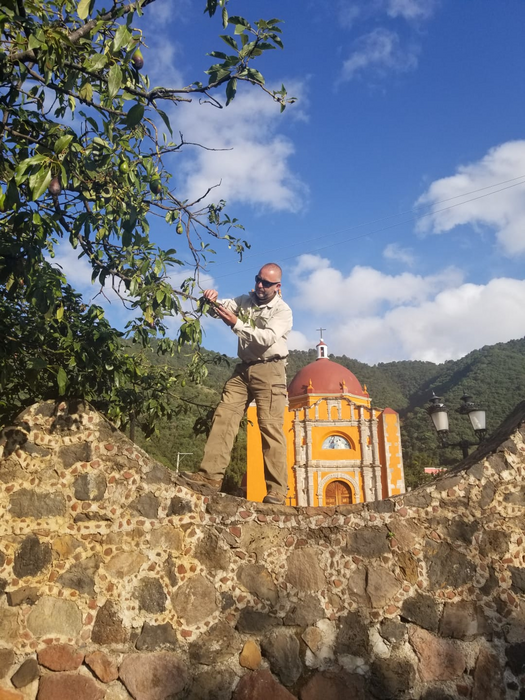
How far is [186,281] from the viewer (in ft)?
10.9

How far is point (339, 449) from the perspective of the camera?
20812mm

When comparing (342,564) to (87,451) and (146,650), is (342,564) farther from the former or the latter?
(87,451)

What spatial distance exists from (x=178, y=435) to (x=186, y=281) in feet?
86.5

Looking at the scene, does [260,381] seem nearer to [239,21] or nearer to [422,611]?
[422,611]

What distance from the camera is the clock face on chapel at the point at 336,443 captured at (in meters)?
20.8

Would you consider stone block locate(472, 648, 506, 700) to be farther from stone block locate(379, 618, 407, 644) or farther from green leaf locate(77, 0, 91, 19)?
green leaf locate(77, 0, 91, 19)

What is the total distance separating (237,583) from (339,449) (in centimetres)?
1858

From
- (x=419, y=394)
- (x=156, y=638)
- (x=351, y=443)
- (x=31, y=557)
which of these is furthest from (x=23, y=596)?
(x=419, y=394)

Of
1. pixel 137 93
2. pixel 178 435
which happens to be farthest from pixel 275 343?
pixel 178 435

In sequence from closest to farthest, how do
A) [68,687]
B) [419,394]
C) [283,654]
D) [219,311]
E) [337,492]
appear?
[68,687] → [283,654] → [219,311] → [337,492] → [419,394]

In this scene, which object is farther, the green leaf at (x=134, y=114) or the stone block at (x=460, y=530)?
the stone block at (x=460, y=530)

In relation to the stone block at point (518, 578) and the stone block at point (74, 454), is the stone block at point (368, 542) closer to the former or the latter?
the stone block at point (518, 578)

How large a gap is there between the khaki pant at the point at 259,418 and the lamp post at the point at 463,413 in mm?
5315

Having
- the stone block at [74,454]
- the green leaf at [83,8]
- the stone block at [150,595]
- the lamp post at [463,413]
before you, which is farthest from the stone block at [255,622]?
the lamp post at [463,413]
